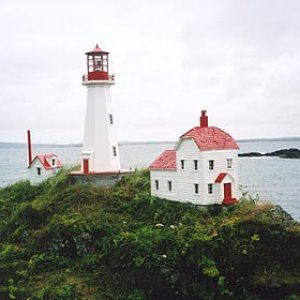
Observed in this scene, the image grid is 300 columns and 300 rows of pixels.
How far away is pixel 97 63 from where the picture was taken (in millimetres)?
35375

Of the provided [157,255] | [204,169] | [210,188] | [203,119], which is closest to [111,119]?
[203,119]

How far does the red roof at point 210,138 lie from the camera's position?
96.4ft

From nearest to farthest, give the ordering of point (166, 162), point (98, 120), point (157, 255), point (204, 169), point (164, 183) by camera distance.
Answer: point (157, 255), point (204, 169), point (164, 183), point (166, 162), point (98, 120)

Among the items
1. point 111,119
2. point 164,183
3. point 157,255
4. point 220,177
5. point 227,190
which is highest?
point 111,119

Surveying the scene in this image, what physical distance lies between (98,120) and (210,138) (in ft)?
26.8

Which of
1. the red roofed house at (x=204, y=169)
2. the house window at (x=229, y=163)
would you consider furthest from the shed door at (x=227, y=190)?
the house window at (x=229, y=163)

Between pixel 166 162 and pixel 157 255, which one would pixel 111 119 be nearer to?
pixel 166 162

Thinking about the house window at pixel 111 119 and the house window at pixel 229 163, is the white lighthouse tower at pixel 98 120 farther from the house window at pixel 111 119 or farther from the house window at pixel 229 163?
the house window at pixel 229 163

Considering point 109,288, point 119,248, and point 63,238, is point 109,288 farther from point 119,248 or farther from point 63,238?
point 63,238

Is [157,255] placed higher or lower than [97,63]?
lower

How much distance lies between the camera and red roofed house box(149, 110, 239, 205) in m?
29.1

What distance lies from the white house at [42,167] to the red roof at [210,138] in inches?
434

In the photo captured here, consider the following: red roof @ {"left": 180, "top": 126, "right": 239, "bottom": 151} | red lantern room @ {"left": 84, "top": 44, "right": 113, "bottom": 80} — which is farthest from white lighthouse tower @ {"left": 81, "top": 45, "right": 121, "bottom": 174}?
red roof @ {"left": 180, "top": 126, "right": 239, "bottom": 151}

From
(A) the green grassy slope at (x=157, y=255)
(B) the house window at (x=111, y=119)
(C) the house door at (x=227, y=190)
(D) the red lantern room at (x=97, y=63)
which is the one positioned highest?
(D) the red lantern room at (x=97, y=63)
